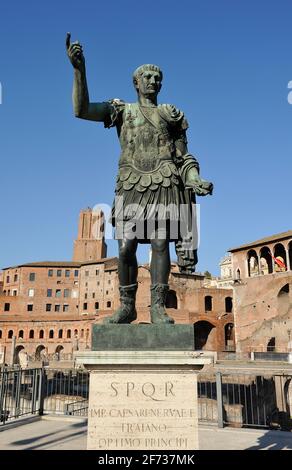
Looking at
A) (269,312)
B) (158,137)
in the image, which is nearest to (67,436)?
(158,137)

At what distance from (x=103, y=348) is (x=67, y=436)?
16.4ft

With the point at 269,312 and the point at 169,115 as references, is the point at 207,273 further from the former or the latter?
the point at 169,115

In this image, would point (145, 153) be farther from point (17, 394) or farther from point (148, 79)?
point (17, 394)

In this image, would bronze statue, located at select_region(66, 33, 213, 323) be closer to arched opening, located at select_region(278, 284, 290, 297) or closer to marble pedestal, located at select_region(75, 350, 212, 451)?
marble pedestal, located at select_region(75, 350, 212, 451)

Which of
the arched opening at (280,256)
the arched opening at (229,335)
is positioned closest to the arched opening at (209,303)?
the arched opening at (229,335)

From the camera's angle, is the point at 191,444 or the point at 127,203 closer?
the point at 191,444

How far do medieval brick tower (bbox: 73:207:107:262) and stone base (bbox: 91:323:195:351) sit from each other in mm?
93551

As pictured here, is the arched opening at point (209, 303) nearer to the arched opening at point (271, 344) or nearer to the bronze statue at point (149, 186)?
the arched opening at point (271, 344)

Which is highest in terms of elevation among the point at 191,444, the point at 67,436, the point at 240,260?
the point at 240,260

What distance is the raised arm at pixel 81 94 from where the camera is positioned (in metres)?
4.25

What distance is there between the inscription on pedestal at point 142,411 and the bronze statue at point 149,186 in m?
0.65

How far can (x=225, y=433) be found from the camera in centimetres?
836

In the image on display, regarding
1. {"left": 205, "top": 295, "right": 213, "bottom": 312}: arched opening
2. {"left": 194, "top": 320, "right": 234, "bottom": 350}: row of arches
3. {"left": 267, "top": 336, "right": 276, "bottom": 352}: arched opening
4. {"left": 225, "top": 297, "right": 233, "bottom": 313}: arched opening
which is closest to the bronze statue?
{"left": 267, "top": 336, "right": 276, "bottom": 352}: arched opening

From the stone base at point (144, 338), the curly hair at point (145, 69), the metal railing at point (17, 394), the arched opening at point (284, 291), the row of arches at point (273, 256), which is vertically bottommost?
the metal railing at point (17, 394)
